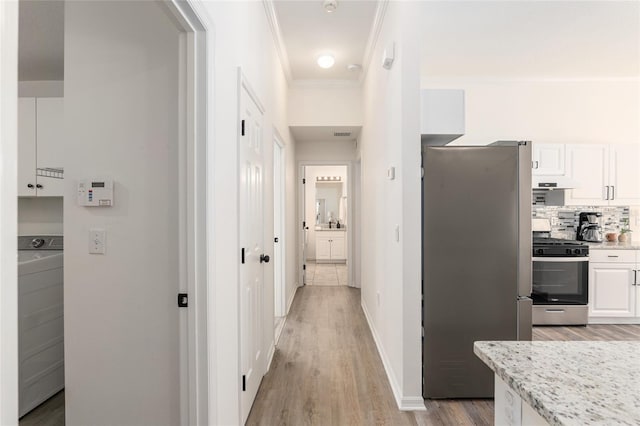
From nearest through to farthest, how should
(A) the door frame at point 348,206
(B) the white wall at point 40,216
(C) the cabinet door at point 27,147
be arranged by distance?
1. (C) the cabinet door at point 27,147
2. (B) the white wall at point 40,216
3. (A) the door frame at point 348,206

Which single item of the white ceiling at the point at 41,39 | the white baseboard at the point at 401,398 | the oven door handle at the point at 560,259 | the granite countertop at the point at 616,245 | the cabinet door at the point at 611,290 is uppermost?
the white ceiling at the point at 41,39

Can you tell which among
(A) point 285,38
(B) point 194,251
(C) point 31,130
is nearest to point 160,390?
(B) point 194,251

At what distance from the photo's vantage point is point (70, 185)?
154cm

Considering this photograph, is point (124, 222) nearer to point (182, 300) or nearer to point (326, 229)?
point (182, 300)

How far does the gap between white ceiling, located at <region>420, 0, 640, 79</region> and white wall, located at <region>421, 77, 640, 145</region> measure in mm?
152

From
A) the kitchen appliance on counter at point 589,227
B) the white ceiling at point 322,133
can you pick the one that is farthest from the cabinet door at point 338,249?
the kitchen appliance on counter at point 589,227

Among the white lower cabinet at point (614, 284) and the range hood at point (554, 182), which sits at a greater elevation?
the range hood at point (554, 182)

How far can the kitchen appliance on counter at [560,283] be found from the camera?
3576 millimetres

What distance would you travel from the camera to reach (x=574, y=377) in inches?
27.6

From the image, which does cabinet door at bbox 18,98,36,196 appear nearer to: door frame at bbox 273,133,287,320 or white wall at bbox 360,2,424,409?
door frame at bbox 273,133,287,320

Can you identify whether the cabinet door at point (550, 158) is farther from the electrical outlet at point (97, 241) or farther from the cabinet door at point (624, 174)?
the electrical outlet at point (97, 241)

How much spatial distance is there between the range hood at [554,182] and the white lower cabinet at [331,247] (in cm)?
448

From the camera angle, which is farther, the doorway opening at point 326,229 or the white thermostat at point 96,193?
the doorway opening at point 326,229

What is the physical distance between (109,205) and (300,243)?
3.97m
